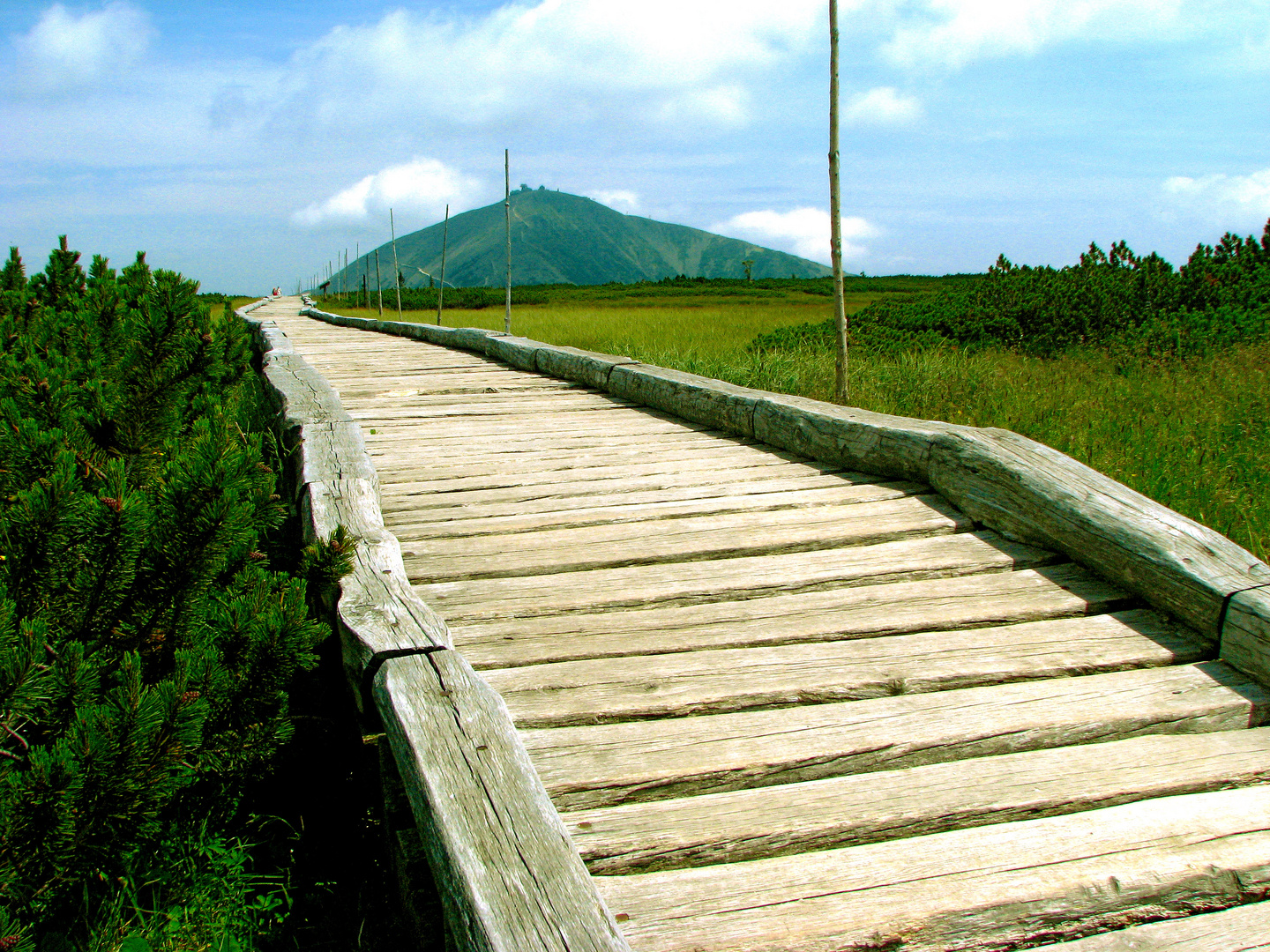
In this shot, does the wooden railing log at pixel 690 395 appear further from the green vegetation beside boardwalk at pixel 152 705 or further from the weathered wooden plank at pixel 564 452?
the green vegetation beside boardwalk at pixel 152 705

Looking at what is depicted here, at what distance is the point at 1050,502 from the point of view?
9.09ft

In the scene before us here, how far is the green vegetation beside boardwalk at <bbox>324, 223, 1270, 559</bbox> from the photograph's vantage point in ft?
13.0

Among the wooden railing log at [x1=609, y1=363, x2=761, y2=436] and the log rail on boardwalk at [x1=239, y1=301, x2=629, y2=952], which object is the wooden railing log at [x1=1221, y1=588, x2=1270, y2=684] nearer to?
the log rail on boardwalk at [x1=239, y1=301, x2=629, y2=952]

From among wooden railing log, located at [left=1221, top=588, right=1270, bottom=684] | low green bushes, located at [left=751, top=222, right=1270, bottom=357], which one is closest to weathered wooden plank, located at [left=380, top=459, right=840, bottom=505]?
wooden railing log, located at [left=1221, top=588, right=1270, bottom=684]

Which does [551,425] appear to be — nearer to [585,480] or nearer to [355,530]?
[585,480]

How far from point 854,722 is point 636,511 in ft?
4.92

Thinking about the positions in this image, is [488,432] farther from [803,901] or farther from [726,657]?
[803,901]

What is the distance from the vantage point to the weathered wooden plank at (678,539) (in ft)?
9.17

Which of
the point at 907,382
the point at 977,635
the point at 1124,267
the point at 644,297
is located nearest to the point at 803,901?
the point at 977,635

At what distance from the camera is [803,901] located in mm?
1496

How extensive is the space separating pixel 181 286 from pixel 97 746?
2241 millimetres

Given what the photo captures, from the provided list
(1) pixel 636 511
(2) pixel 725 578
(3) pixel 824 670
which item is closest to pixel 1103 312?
(1) pixel 636 511

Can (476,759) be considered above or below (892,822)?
above

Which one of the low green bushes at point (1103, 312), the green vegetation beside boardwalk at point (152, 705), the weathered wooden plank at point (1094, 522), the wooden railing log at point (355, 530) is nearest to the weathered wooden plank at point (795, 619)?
the weathered wooden plank at point (1094, 522)
